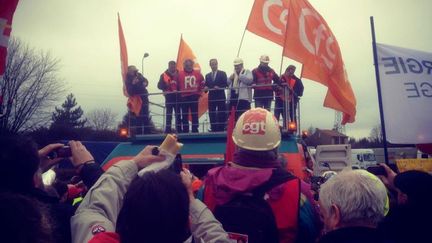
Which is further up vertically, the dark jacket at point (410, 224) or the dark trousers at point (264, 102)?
the dark trousers at point (264, 102)

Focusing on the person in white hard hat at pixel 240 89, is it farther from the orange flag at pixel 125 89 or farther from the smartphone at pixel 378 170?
the smartphone at pixel 378 170

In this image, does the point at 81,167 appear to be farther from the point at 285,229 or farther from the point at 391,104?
the point at 391,104

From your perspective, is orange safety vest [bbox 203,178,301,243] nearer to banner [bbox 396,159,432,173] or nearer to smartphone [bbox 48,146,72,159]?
smartphone [bbox 48,146,72,159]

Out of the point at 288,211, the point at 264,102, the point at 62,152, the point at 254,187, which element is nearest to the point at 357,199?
the point at 288,211

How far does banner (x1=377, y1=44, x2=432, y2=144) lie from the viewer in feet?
16.4

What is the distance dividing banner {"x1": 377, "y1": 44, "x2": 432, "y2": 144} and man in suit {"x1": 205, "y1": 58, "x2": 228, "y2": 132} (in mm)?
4639

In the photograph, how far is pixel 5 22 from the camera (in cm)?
359

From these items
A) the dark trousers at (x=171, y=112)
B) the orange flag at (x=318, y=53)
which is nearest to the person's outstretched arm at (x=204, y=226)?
the orange flag at (x=318, y=53)

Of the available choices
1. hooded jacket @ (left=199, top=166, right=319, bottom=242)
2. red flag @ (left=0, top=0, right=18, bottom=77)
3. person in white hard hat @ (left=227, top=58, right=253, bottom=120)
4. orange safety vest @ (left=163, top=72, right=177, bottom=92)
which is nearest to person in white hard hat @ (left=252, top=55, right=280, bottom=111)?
person in white hard hat @ (left=227, top=58, right=253, bottom=120)

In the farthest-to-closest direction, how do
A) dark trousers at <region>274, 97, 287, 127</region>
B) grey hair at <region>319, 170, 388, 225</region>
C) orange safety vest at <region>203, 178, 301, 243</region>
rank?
1. dark trousers at <region>274, 97, 287, 127</region>
2. orange safety vest at <region>203, 178, 301, 243</region>
3. grey hair at <region>319, 170, 388, 225</region>

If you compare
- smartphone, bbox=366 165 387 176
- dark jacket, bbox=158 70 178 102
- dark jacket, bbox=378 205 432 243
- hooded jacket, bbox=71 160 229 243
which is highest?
dark jacket, bbox=158 70 178 102

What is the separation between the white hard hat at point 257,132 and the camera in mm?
3115

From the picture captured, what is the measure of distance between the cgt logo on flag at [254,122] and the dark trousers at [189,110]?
256 inches

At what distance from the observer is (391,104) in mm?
5125
